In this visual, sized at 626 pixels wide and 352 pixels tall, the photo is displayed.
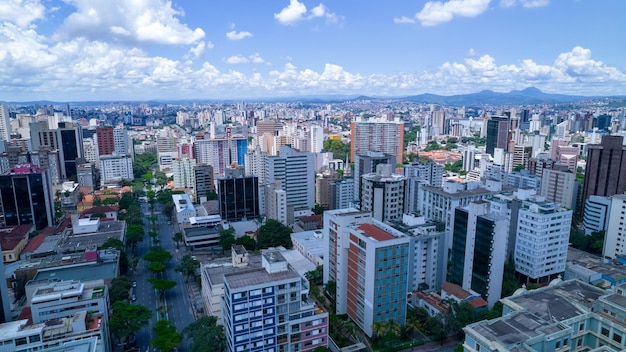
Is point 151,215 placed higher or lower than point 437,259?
lower

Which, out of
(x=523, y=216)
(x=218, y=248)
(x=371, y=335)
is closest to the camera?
(x=371, y=335)

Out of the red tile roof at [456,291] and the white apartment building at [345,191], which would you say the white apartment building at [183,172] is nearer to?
the white apartment building at [345,191]

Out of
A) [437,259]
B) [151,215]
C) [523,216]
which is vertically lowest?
[151,215]

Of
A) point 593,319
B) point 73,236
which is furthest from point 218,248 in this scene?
point 593,319

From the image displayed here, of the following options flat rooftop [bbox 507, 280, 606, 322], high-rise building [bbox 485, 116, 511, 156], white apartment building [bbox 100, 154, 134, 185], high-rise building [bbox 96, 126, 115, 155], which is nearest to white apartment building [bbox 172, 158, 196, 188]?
white apartment building [bbox 100, 154, 134, 185]

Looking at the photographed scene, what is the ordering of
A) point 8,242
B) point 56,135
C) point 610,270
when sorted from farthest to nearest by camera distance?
point 56,135 < point 8,242 < point 610,270

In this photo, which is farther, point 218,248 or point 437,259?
point 218,248

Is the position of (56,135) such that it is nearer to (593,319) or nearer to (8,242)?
(8,242)
